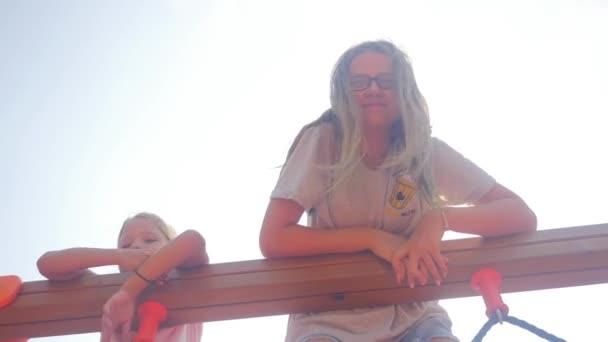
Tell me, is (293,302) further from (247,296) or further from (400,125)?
(400,125)

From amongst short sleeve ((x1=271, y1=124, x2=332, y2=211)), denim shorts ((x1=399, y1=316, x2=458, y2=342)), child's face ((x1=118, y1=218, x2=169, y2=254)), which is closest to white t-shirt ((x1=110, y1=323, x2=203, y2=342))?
child's face ((x1=118, y1=218, x2=169, y2=254))

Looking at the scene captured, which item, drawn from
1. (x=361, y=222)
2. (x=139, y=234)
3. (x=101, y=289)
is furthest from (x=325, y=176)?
(x=139, y=234)

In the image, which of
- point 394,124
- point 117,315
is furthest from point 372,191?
point 117,315

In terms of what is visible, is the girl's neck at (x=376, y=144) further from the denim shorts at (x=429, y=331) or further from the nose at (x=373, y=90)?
the denim shorts at (x=429, y=331)

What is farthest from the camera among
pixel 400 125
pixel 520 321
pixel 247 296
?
pixel 400 125

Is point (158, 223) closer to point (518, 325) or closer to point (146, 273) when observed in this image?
point (146, 273)

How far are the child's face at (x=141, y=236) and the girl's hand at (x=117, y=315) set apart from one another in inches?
25.3

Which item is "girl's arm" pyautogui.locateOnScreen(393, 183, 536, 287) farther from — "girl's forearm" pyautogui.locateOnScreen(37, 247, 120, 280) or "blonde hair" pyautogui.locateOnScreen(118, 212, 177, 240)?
"blonde hair" pyautogui.locateOnScreen(118, 212, 177, 240)

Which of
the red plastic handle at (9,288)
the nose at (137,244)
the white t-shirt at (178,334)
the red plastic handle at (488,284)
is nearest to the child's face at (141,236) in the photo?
the nose at (137,244)

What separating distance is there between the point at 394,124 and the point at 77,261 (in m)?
0.81

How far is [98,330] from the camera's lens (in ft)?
4.41

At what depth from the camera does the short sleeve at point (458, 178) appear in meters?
1.55

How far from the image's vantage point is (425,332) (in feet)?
4.39

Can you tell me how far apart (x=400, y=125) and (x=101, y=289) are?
802mm
